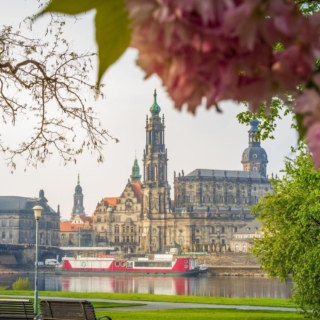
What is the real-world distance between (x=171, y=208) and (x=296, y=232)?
95123 millimetres

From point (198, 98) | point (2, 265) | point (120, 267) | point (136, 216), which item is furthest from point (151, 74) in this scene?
point (136, 216)

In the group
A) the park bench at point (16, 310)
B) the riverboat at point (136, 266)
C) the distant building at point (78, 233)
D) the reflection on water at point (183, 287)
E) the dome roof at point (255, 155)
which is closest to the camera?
the park bench at point (16, 310)

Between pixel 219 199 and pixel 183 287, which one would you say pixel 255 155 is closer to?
pixel 219 199

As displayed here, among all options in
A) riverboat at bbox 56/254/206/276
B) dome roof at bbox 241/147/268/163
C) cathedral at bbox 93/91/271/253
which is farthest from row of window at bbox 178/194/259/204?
riverboat at bbox 56/254/206/276

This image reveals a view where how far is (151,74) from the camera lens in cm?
81

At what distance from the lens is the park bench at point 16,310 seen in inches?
467

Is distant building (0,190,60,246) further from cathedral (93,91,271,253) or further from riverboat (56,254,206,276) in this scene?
riverboat (56,254,206,276)

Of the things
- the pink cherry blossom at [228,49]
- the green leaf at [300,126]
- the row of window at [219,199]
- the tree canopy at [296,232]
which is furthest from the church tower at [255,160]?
the pink cherry blossom at [228,49]

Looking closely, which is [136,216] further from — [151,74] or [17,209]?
[151,74]

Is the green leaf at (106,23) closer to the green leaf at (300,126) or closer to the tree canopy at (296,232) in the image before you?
the green leaf at (300,126)

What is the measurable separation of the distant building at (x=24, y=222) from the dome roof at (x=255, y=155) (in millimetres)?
32945

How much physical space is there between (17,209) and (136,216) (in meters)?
20.1

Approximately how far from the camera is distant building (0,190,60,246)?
123 m

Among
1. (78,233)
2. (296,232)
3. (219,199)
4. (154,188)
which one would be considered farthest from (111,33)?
(78,233)
